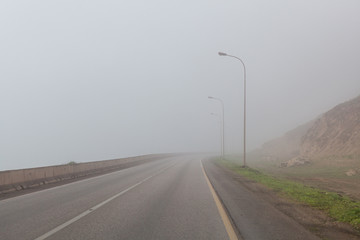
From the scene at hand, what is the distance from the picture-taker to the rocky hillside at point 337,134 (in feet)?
98.1

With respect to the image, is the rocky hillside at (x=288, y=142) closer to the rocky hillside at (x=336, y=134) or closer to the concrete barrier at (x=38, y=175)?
the rocky hillside at (x=336, y=134)

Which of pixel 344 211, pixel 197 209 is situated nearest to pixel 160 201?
pixel 197 209

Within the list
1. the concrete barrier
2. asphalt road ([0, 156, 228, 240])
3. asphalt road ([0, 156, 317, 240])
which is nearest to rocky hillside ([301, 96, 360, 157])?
asphalt road ([0, 156, 317, 240])

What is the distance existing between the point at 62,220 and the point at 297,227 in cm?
520

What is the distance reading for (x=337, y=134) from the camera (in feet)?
113

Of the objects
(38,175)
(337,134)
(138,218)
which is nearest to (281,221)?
(138,218)

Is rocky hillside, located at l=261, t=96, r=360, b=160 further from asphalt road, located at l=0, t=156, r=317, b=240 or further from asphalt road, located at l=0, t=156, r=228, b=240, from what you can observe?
asphalt road, located at l=0, t=156, r=228, b=240

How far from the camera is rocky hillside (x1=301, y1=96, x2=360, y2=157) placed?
29.9 m

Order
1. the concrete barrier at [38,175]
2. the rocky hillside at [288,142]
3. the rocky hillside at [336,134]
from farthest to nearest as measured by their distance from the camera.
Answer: the rocky hillside at [288,142], the rocky hillside at [336,134], the concrete barrier at [38,175]

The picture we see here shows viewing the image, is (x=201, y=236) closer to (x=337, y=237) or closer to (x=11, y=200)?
(x=337, y=237)

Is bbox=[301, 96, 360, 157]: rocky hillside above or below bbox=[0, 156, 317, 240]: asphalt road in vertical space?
above

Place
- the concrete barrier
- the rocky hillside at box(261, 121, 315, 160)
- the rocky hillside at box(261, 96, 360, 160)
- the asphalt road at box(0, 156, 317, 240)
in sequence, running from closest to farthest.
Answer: the asphalt road at box(0, 156, 317, 240)
the concrete barrier
the rocky hillside at box(261, 96, 360, 160)
the rocky hillside at box(261, 121, 315, 160)

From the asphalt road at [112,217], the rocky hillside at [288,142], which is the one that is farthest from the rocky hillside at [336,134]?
the asphalt road at [112,217]

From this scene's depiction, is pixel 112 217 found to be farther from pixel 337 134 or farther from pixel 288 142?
pixel 288 142
